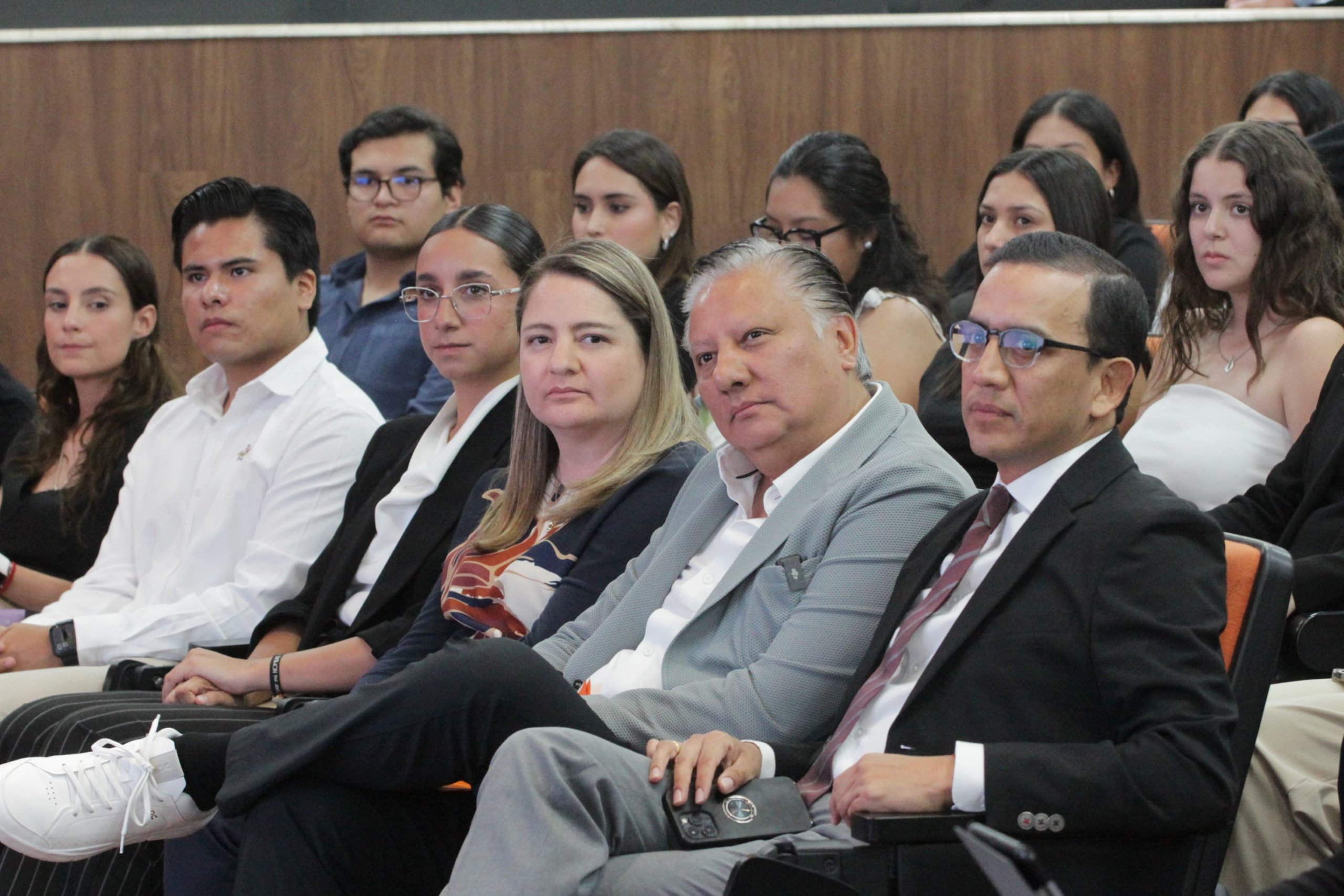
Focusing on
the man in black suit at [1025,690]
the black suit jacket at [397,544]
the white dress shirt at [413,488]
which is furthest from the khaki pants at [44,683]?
the man in black suit at [1025,690]

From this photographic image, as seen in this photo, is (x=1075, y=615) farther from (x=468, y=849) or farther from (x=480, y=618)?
(x=480, y=618)

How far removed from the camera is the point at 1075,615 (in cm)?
161

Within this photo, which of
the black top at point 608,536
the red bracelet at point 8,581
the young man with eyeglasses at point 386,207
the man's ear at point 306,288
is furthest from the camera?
the young man with eyeglasses at point 386,207

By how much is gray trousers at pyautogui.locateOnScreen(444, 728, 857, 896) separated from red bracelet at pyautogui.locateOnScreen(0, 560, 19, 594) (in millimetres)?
2108

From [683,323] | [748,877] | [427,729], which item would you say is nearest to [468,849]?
[427,729]

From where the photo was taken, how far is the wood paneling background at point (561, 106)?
4.19 meters

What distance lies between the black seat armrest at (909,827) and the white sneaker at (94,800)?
101 centimetres

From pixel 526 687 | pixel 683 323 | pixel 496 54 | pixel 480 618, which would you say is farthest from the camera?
pixel 496 54

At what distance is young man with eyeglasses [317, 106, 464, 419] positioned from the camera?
154 inches

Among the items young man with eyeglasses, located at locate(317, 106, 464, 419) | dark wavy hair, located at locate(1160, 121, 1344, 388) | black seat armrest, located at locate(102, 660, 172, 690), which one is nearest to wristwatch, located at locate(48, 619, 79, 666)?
black seat armrest, located at locate(102, 660, 172, 690)

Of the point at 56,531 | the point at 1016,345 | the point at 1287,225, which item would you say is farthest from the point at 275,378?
the point at 1287,225

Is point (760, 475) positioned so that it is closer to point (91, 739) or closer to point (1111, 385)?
point (1111, 385)

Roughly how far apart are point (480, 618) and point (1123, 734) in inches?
45.5

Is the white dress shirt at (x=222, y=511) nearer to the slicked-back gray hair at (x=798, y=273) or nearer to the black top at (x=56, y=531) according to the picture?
the black top at (x=56, y=531)
